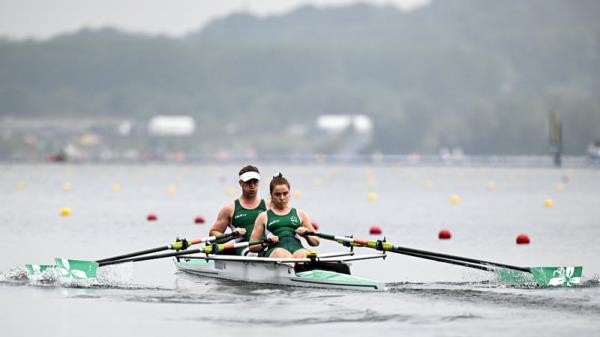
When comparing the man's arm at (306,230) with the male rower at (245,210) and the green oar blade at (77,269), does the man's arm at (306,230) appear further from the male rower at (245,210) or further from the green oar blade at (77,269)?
the green oar blade at (77,269)

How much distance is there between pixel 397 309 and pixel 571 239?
13.5 m

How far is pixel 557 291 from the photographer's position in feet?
63.9

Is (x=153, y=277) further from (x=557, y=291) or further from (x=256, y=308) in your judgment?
(x=557, y=291)

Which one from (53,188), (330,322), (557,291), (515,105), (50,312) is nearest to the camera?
(330,322)

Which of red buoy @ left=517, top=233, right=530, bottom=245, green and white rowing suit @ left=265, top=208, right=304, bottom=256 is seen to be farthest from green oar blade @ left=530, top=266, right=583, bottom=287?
red buoy @ left=517, top=233, right=530, bottom=245

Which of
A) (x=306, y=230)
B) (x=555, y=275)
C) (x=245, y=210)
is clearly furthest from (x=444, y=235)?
(x=306, y=230)

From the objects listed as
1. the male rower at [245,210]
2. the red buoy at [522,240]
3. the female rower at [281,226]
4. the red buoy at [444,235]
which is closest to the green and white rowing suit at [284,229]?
the female rower at [281,226]

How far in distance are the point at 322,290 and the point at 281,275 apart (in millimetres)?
753

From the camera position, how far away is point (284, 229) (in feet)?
66.2

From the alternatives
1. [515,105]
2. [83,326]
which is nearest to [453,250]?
[83,326]

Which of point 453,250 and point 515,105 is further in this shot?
point 515,105

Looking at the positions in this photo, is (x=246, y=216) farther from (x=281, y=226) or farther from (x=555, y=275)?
(x=555, y=275)

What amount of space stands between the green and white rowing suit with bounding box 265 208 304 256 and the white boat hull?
0.33m

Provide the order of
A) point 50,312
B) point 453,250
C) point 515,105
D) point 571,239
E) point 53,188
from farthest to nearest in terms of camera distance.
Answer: point 515,105, point 53,188, point 571,239, point 453,250, point 50,312
